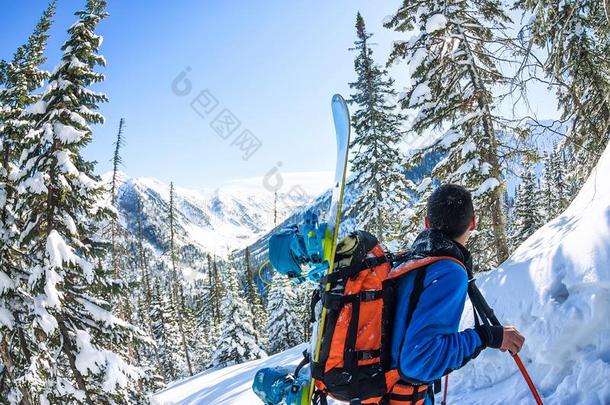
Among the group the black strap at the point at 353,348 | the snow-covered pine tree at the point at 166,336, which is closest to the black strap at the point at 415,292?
the black strap at the point at 353,348

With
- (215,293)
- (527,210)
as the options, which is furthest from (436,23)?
(215,293)

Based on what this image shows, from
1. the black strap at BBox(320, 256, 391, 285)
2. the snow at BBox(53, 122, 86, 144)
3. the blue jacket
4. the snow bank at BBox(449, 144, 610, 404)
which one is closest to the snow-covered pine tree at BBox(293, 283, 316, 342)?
the snow at BBox(53, 122, 86, 144)

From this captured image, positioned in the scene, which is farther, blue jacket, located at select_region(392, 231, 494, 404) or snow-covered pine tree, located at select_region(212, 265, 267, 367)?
snow-covered pine tree, located at select_region(212, 265, 267, 367)

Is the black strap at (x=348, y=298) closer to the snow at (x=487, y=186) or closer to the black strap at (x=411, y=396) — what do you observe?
the black strap at (x=411, y=396)

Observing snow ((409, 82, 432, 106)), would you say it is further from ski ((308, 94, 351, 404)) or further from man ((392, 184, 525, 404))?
man ((392, 184, 525, 404))

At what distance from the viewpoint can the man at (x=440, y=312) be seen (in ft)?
7.43

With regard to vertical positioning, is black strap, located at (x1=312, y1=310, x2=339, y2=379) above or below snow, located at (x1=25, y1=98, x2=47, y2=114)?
below

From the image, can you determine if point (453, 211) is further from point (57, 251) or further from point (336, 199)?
point (57, 251)

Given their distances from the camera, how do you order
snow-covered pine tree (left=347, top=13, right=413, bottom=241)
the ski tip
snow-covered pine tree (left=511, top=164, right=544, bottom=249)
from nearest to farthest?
1. the ski tip
2. snow-covered pine tree (left=347, top=13, right=413, bottom=241)
3. snow-covered pine tree (left=511, top=164, right=544, bottom=249)

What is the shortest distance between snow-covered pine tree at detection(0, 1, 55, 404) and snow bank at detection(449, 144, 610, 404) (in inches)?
381

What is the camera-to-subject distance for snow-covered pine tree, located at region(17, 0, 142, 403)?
30.0 ft

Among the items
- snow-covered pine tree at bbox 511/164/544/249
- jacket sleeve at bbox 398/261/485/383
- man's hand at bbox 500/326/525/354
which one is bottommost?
snow-covered pine tree at bbox 511/164/544/249

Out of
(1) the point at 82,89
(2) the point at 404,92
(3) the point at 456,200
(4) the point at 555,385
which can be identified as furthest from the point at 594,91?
(1) the point at 82,89

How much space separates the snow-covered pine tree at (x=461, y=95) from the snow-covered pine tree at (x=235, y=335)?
2369 cm
